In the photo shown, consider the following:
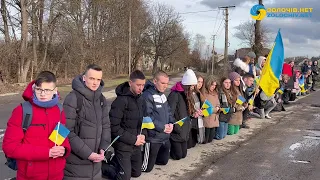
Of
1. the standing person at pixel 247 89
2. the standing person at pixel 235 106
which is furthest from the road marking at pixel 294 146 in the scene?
the standing person at pixel 247 89

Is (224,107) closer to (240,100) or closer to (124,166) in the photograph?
(240,100)

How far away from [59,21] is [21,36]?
593cm

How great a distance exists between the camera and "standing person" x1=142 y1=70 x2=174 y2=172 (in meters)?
5.47

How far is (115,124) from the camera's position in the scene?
475 cm

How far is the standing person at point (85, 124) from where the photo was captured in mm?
3854

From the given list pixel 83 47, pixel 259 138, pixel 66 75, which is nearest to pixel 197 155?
pixel 259 138

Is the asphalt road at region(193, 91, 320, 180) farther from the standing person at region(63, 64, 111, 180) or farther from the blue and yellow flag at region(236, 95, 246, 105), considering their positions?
the standing person at region(63, 64, 111, 180)

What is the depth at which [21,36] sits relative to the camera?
76.2ft

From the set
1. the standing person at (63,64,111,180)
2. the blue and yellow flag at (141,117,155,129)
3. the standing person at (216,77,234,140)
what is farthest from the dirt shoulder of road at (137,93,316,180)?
the standing person at (63,64,111,180)

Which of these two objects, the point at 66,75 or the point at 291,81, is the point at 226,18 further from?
the point at 291,81

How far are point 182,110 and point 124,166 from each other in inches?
71.8

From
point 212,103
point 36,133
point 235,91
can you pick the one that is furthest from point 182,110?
point 36,133

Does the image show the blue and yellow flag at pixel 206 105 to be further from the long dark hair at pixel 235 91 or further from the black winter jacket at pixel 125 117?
the black winter jacket at pixel 125 117

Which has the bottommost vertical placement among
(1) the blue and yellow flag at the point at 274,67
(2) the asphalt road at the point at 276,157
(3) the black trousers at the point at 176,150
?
(2) the asphalt road at the point at 276,157
